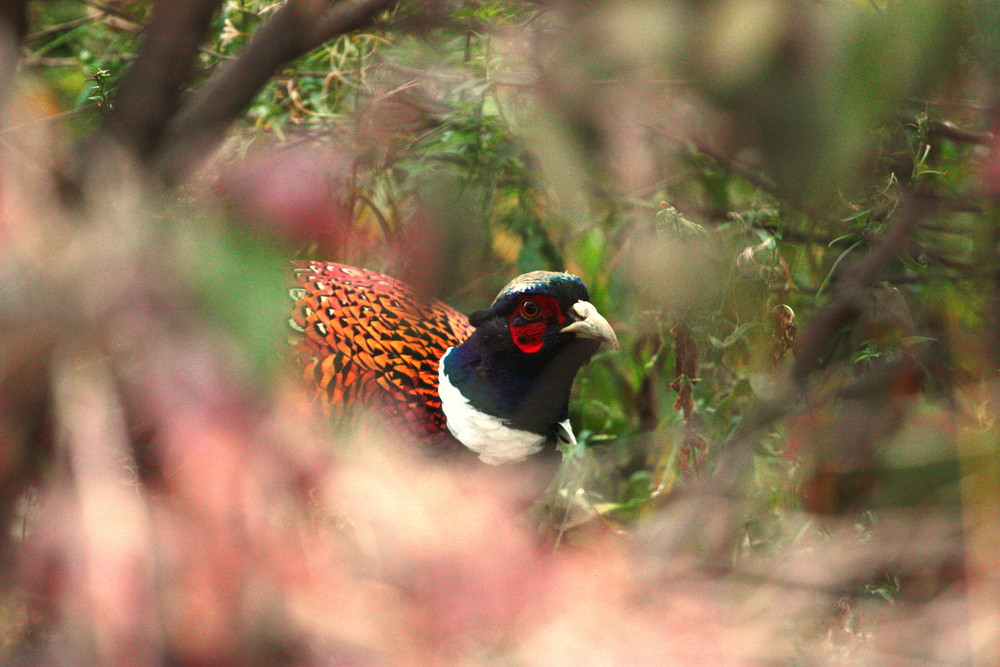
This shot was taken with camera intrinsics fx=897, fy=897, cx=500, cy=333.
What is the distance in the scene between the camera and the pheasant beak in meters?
1.77

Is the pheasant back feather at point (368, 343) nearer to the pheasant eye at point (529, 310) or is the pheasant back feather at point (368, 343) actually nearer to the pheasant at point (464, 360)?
the pheasant at point (464, 360)

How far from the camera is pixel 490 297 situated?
232cm

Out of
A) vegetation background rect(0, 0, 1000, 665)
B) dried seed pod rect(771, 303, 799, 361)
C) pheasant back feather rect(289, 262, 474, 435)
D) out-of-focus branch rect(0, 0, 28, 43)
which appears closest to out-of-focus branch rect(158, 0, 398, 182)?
vegetation background rect(0, 0, 1000, 665)

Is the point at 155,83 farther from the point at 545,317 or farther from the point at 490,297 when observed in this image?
the point at 490,297

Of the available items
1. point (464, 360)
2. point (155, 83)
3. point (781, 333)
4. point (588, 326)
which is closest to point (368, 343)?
point (464, 360)

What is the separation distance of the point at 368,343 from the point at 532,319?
0.39 m

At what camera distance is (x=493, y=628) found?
48 centimetres

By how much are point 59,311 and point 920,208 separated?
1521 millimetres

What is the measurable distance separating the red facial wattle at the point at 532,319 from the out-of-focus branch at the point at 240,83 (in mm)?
838

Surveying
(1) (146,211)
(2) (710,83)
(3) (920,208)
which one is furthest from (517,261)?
(1) (146,211)

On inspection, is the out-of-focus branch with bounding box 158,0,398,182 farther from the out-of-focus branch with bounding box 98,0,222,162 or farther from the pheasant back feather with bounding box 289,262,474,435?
the pheasant back feather with bounding box 289,262,474,435

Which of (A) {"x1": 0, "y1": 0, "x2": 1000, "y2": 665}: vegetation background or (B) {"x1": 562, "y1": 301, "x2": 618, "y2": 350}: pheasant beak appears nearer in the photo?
(A) {"x1": 0, "y1": 0, "x2": 1000, "y2": 665}: vegetation background

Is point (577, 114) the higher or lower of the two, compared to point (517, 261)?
higher

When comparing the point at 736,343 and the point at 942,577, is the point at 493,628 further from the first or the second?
the point at 736,343
